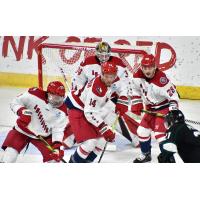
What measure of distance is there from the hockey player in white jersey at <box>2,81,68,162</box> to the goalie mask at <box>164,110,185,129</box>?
2.07 feet

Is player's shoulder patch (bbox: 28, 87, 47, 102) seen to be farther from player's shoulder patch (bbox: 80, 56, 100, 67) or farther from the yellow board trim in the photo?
the yellow board trim

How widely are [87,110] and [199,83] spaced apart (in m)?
1.23

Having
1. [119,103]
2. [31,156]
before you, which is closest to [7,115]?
[31,156]

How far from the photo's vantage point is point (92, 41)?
3.83 m

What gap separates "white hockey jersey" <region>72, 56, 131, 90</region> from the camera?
3.57 meters

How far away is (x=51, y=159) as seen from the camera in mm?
3371

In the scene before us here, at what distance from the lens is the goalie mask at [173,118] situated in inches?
131

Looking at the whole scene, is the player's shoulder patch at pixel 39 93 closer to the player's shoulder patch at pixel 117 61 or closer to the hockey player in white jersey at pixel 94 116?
the hockey player in white jersey at pixel 94 116

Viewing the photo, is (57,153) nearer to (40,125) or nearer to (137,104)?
(40,125)

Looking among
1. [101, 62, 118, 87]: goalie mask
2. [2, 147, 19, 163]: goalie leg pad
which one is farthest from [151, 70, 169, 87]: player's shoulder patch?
[2, 147, 19, 163]: goalie leg pad

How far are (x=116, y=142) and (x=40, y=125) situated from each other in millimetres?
684

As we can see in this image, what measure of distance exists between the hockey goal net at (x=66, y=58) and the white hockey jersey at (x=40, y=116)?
0.32m

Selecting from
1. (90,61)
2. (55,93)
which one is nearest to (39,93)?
(55,93)
